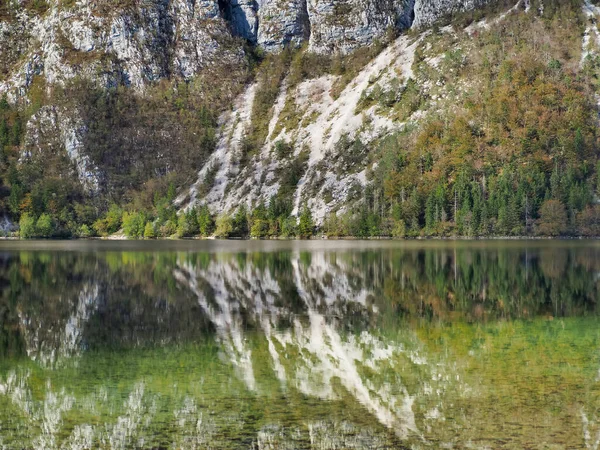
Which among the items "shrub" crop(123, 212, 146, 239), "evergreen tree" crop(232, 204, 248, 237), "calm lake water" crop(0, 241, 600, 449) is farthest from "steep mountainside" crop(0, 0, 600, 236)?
"calm lake water" crop(0, 241, 600, 449)

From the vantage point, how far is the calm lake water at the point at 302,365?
18.2 m

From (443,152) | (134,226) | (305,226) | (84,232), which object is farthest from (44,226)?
(443,152)

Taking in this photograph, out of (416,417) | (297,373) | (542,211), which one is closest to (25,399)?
(297,373)

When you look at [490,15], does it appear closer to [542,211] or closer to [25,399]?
[542,211]

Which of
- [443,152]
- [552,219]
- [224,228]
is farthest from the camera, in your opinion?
[224,228]

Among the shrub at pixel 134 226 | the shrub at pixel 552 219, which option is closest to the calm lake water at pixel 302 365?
the shrub at pixel 552 219

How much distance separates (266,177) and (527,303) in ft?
489

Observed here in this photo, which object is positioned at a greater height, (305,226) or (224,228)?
(305,226)

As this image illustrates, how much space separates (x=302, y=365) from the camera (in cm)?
2523

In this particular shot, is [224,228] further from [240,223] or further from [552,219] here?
[552,219]

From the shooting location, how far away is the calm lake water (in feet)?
59.9

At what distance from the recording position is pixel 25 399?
2130 cm

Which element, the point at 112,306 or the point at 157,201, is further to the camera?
the point at 157,201

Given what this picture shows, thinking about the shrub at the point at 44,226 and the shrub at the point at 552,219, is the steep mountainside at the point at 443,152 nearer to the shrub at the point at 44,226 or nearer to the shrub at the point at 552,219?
the shrub at the point at 552,219
